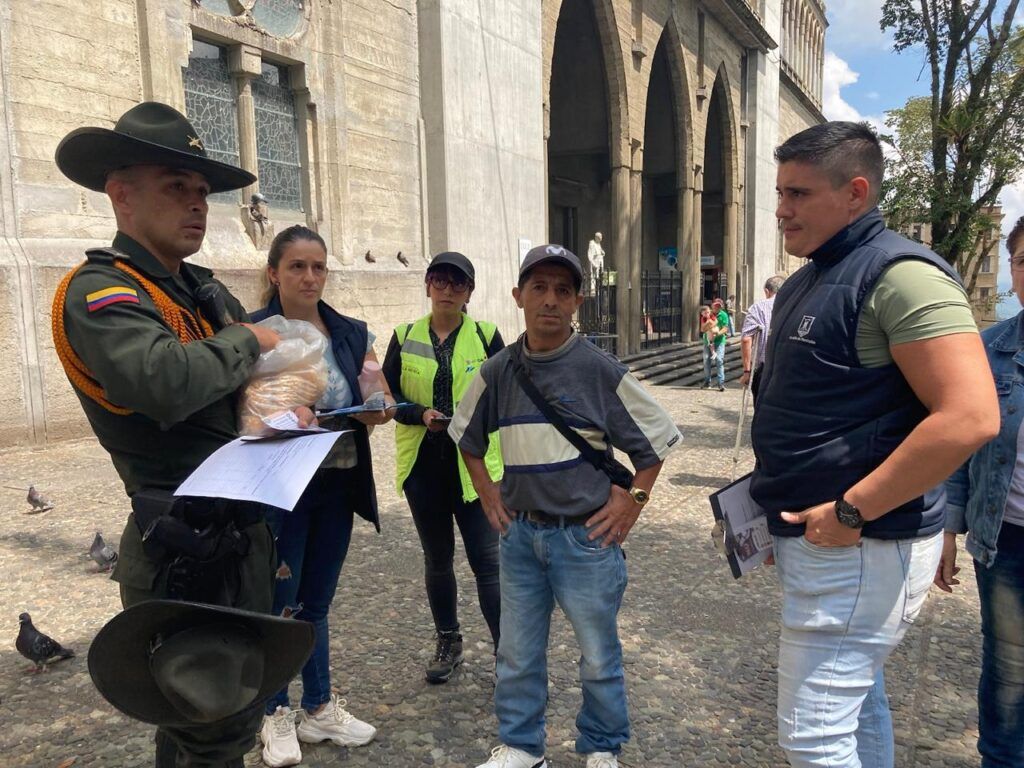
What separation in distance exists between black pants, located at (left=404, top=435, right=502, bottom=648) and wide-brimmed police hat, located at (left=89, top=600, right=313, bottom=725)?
152 centimetres

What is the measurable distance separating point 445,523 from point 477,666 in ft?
2.54

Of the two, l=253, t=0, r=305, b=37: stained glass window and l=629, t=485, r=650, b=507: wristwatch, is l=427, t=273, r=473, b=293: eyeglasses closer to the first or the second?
l=629, t=485, r=650, b=507: wristwatch

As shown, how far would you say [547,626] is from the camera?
107 inches

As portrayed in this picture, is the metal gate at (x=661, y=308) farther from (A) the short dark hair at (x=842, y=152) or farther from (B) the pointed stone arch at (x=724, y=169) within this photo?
(A) the short dark hair at (x=842, y=152)

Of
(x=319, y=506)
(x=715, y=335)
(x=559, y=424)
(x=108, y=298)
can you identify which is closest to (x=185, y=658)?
(x=108, y=298)

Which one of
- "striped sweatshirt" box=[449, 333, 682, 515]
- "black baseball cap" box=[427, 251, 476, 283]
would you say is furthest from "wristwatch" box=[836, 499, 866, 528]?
"black baseball cap" box=[427, 251, 476, 283]

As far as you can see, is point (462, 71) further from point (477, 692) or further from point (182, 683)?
point (182, 683)

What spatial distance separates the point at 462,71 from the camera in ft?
41.8

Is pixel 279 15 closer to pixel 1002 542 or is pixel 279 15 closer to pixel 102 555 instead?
pixel 102 555

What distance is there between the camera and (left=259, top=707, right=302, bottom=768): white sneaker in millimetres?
2809

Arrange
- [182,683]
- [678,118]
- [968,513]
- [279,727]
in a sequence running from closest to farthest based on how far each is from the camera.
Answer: [182,683] < [968,513] < [279,727] < [678,118]

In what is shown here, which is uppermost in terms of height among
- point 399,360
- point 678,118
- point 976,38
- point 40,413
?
point 678,118

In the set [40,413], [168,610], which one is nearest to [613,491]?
[168,610]

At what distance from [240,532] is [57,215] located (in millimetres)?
7568
